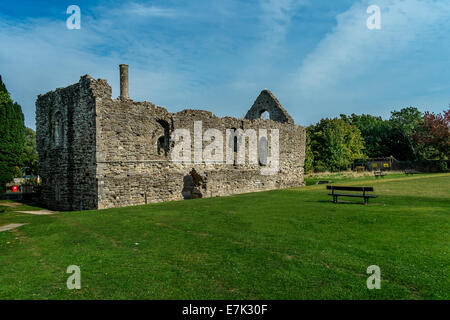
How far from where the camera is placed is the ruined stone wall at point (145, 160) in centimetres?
1628

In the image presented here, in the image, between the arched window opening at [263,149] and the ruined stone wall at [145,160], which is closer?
the ruined stone wall at [145,160]

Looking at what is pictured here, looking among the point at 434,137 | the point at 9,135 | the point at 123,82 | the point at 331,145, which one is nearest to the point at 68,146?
the point at 9,135

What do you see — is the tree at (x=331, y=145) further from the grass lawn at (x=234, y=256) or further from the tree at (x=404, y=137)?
the grass lawn at (x=234, y=256)

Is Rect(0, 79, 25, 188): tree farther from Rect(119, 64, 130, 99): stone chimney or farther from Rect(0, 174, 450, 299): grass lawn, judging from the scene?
Rect(119, 64, 130, 99): stone chimney

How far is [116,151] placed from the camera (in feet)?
54.6

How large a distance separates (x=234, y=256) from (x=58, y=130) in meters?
16.4

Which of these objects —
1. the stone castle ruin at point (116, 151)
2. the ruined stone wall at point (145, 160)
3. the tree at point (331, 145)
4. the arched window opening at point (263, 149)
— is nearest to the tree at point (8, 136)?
the stone castle ruin at point (116, 151)

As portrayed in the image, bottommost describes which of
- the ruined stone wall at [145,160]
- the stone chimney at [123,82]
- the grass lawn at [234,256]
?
→ the grass lawn at [234,256]

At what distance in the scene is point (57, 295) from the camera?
5.17m

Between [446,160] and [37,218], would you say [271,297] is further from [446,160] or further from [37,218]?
[446,160]

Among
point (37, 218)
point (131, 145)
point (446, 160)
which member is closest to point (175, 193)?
point (131, 145)

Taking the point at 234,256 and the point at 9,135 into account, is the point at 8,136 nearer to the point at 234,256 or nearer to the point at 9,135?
the point at 9,135

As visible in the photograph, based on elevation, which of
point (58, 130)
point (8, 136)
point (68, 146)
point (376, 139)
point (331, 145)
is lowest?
point (68, 146)

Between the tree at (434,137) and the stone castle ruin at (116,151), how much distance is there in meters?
41.5
